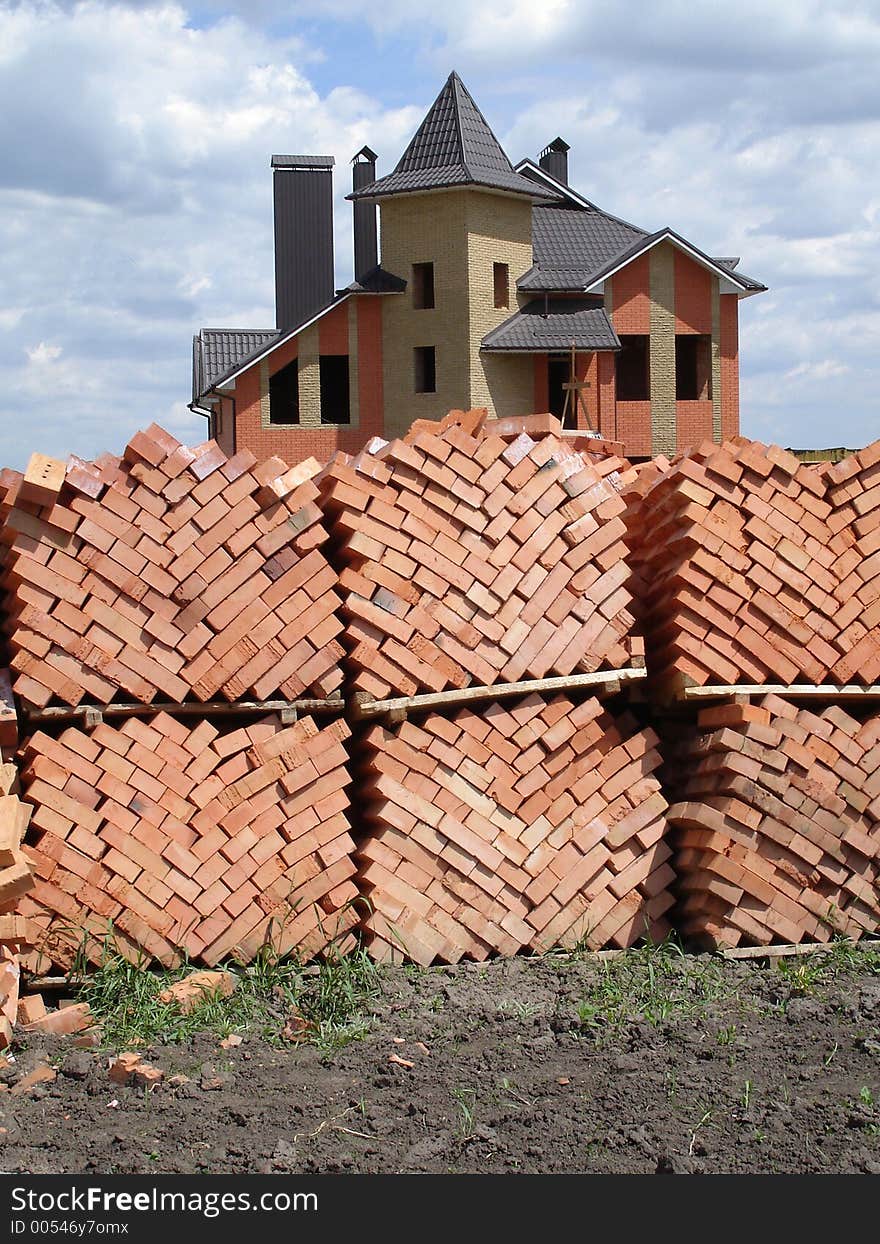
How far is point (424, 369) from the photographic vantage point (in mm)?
35406

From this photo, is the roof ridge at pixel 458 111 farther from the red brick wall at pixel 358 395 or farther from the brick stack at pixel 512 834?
the brick stack at pixel 512 834

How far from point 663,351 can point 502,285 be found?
448 cm

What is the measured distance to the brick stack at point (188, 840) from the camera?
5.70m

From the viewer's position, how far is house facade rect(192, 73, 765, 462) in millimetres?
33812

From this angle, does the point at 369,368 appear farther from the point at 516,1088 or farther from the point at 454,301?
the point at 516,1088

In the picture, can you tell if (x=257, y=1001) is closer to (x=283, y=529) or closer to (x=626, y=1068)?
(x=626, y=1068)

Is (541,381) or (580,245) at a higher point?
(580,245)

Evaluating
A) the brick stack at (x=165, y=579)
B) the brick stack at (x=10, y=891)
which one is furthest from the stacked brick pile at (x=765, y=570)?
the brick stack at (x=10, y=891)

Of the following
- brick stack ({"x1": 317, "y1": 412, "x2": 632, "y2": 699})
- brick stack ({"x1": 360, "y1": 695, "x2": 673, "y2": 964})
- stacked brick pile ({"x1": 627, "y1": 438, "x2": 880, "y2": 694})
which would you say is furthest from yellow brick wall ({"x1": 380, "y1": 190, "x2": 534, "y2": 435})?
brick stack ({"x1": 360, "y1": 695, "x2": 673, "y2": 964})

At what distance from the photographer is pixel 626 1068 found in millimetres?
5125

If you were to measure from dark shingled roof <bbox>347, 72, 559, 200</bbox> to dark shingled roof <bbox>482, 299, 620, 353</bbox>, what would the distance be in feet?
9.04

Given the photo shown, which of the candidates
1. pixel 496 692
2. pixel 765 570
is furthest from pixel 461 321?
pixel 496 692

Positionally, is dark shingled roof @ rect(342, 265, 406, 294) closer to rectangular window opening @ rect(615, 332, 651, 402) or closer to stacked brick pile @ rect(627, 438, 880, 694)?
rectangular window opening @ rect(615, 332, 651, 402)

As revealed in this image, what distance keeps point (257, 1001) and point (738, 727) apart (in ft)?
8.24
